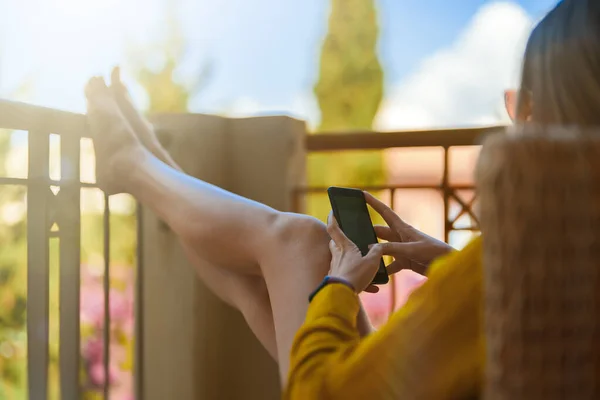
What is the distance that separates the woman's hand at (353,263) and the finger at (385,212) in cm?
27

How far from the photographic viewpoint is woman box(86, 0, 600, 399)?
0.67m

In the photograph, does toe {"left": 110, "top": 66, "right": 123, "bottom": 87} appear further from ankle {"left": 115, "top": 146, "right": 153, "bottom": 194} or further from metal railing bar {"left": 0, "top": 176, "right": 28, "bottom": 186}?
metal railing bar {"left": 0, "top": 176, "right": 28, "bottom": 186}

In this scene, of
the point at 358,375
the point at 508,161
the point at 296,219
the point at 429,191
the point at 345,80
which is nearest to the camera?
the point at 508,161

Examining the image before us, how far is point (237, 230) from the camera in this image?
1.25 metres

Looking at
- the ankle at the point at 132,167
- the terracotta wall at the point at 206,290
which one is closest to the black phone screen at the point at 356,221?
the ankle at the point at 132,167

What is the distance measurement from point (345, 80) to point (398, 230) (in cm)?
755

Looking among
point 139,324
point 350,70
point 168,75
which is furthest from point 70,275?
point 350,70

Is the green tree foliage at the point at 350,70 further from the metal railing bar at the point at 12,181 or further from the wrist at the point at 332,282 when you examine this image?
the wrist at the point at 332,282

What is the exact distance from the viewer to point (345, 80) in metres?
8.62

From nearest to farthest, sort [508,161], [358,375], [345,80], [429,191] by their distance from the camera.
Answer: [508,161], [358,375], [429,191], [345,80]

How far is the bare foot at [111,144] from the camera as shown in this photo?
1534mm

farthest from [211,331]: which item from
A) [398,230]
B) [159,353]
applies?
[398,230]

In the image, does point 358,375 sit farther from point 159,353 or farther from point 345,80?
point 345,80

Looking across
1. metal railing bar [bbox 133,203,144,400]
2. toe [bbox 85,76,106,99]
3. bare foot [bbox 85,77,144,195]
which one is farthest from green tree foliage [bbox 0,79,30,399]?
bare foot [bbox 85,77,144,195]
